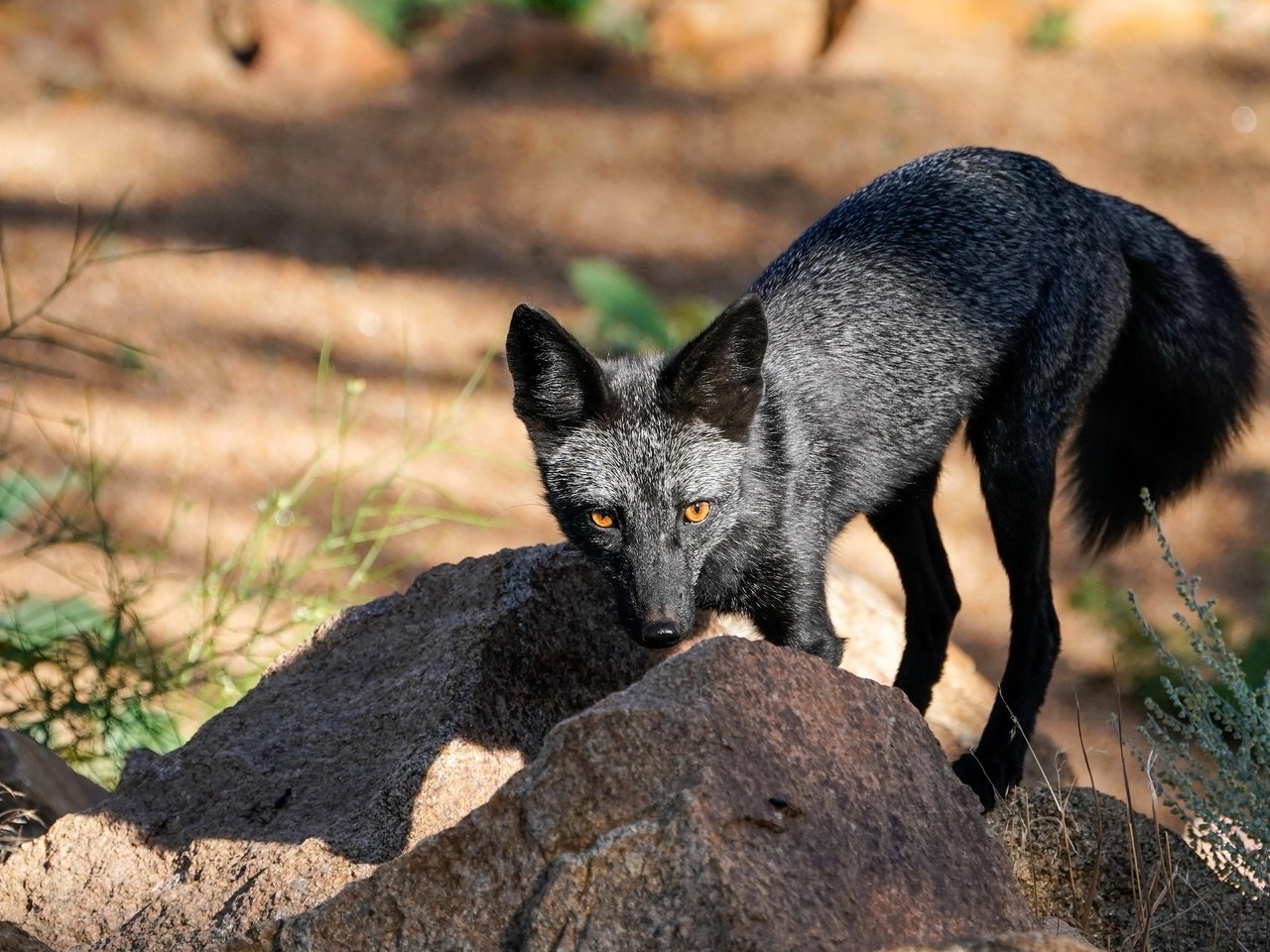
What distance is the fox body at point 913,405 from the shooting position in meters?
4.16

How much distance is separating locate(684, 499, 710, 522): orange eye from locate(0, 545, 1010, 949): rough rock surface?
2.03 ft

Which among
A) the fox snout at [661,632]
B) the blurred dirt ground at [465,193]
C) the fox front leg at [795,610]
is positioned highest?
the fox snout at [661,632]

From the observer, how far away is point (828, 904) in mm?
2824

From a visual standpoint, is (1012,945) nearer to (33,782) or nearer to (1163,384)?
(1163,384)

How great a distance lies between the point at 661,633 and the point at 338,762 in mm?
1158

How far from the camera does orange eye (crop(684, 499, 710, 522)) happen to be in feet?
13.6

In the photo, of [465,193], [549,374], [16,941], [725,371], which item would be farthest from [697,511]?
[465,193]

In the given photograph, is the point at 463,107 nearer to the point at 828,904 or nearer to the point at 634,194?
the point at 634,194

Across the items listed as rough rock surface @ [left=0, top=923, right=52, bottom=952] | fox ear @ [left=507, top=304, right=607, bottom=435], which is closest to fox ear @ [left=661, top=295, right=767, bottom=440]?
fox ear @ [left=507, top=304, right=607, bottom=435]

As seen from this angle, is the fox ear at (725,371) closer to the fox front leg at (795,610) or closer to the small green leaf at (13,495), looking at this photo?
the fox front leg at (795,610)

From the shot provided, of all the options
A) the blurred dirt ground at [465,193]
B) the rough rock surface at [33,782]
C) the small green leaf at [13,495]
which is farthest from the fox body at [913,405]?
the blurred dirt ground at [465,193]

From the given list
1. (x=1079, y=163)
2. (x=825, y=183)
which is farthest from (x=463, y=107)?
(x=1079, y=163)

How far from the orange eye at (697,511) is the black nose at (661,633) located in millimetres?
425

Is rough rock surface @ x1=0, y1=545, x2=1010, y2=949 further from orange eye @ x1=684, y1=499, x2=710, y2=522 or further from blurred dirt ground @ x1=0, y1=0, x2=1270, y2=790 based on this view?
blurred dirt ground @ x1=0, y1=0, x2=1270, y2=790
